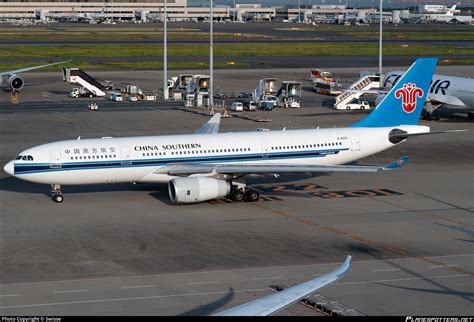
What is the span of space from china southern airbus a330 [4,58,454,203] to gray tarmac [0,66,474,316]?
1.43 meters

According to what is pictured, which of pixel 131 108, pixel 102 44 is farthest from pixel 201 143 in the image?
pixel 102 44

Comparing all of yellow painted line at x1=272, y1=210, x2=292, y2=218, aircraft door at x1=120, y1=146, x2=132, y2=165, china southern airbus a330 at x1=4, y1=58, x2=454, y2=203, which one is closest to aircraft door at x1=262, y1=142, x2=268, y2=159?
china southern airbus a330 at x1=4, y1=58, x2=454, y2=203

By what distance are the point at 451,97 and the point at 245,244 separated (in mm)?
48796

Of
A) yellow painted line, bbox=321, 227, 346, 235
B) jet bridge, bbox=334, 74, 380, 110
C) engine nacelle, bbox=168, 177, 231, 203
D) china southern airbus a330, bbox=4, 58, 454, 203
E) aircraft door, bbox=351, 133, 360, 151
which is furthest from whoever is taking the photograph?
jet bridge, bbox=334, 74, 380, 110

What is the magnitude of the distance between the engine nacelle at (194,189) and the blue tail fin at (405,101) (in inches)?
442

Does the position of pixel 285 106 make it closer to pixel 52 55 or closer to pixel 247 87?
pixel 247 87

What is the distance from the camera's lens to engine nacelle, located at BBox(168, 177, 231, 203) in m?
47.3

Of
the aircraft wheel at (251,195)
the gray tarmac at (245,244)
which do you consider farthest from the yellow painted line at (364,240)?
the aircraft wheel at (251,195)

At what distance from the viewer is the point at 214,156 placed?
50344mm

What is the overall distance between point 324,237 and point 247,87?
7246 cm

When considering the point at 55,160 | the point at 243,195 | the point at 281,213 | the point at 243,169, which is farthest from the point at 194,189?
the point at 55,160

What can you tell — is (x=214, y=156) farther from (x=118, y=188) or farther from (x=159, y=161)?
(x=118, y=188)

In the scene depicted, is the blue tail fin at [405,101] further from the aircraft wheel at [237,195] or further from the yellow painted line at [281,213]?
the yellow painted line at [281,213]

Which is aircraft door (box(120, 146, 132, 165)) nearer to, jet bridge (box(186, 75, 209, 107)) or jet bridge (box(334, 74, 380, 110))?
jet bridge (box(186, 75, 209, 107))
